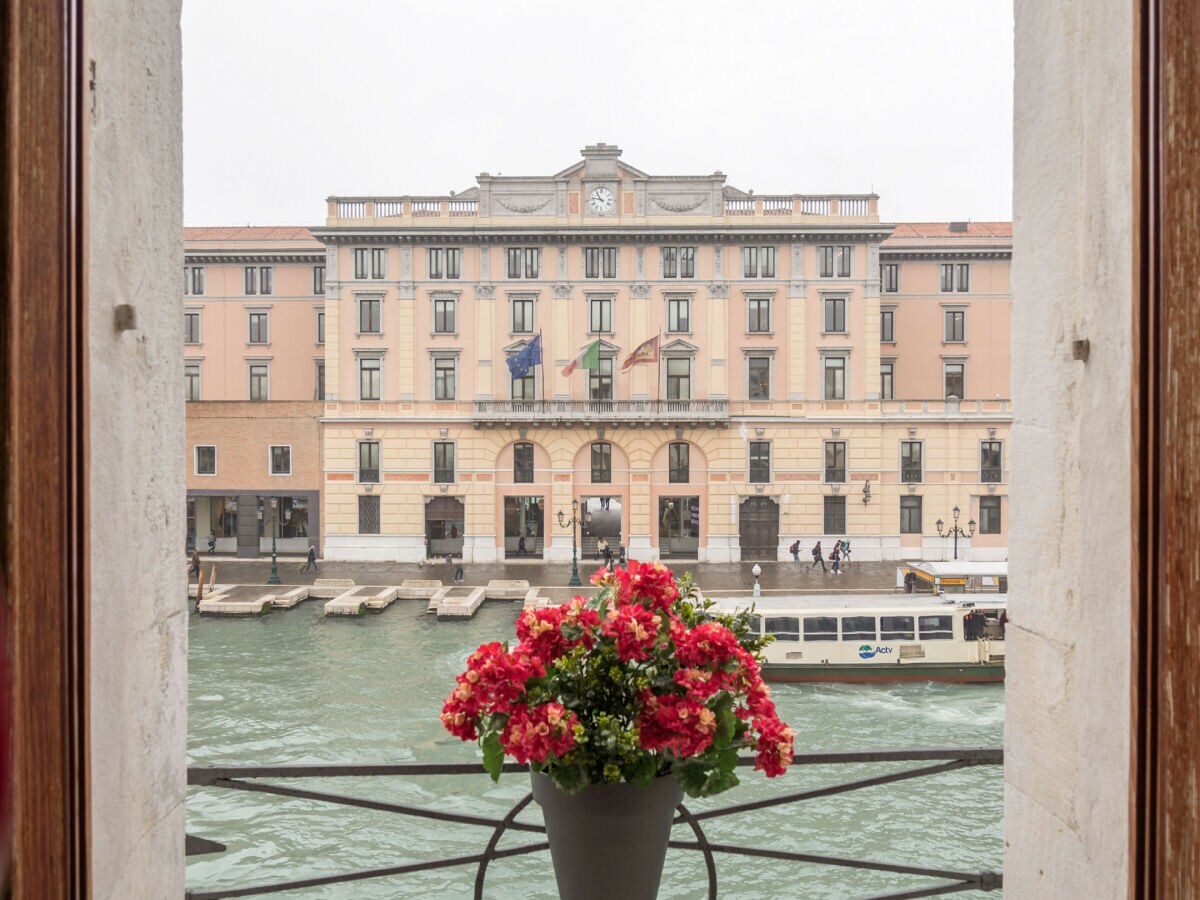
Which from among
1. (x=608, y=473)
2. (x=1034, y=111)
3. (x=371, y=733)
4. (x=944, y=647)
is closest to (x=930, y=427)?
(x=608, y=473)

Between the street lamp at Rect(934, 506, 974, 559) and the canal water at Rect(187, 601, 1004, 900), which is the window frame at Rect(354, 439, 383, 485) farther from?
the street lamp at Rect(934, 506, 974, 559)

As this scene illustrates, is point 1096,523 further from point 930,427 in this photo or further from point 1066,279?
point 930,427

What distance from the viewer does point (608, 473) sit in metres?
26.0

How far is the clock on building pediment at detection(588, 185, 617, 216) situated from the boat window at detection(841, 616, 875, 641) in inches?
574

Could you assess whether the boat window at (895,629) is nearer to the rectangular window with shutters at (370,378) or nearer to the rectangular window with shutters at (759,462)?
the rectangular window with shutters at (759,462)

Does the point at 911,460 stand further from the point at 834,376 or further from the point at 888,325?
the point at 888,325

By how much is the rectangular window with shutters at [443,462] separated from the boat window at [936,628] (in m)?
14.6

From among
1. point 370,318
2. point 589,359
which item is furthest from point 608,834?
point 370,318

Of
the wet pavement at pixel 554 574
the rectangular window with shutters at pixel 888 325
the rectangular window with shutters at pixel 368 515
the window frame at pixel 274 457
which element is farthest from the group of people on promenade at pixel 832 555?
the window frame at pixel 274 457

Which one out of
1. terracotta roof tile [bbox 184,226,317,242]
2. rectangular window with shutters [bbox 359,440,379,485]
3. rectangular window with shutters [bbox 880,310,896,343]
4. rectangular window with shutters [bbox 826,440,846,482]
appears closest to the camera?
rectangular window with shutters [bbox 826,440,846,482]

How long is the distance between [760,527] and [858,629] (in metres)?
10.7

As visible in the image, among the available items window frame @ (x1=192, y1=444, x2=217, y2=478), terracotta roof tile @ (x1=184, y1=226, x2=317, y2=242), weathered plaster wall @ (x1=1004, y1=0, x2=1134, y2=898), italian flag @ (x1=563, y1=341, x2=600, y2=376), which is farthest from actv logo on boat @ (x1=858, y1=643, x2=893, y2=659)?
terracotta roof tile @ (x1=184, y1=226, x2=317, y2=242)

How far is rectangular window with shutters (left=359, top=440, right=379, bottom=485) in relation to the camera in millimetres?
26156

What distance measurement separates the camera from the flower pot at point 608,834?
71.2 inches
